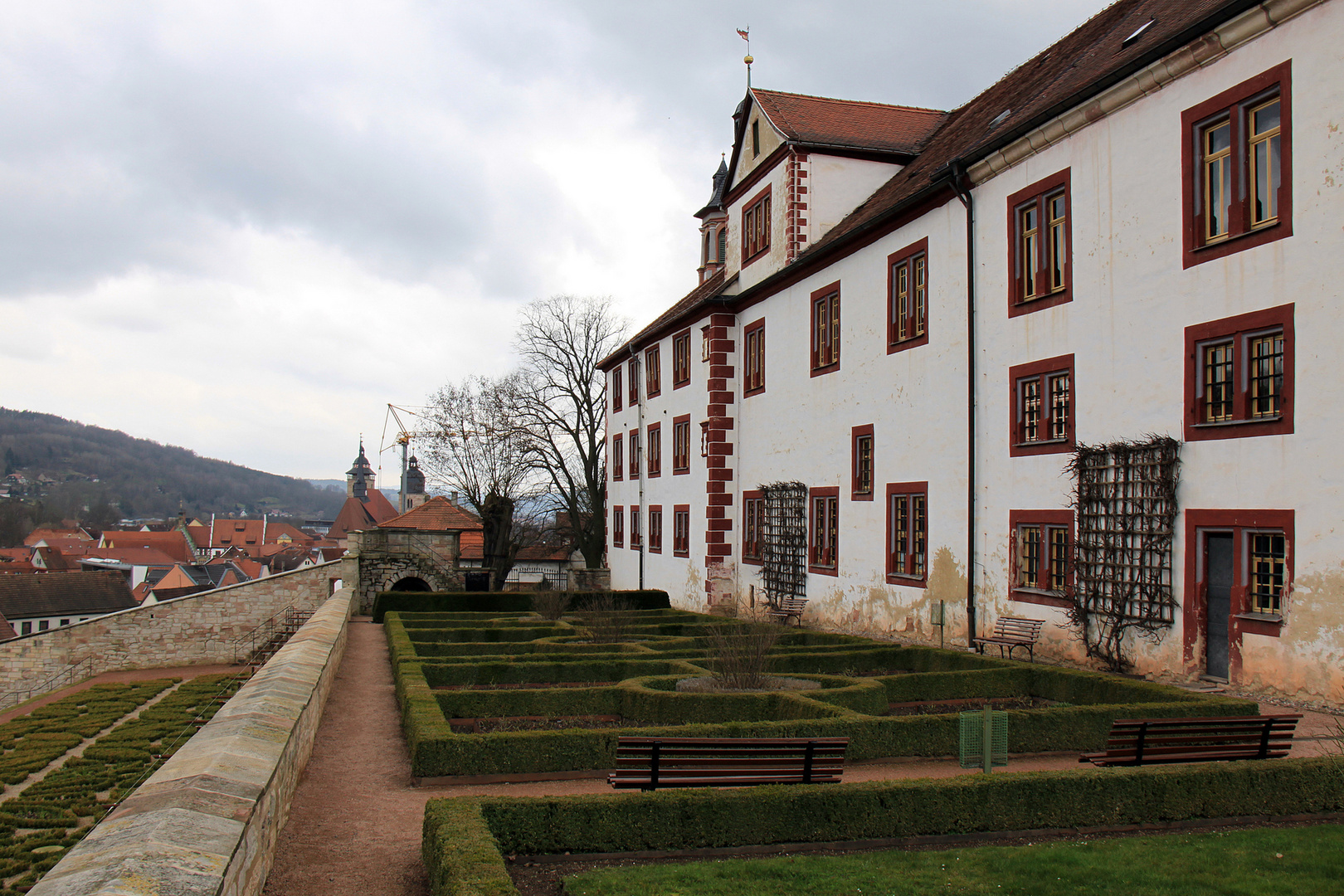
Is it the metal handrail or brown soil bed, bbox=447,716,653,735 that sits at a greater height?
brown soil bed, bbox=447,716,653,735

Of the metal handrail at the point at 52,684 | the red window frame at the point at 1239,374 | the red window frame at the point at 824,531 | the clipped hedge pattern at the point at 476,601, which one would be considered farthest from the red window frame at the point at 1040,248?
the metal handrail at the point at 52,684

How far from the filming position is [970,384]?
1798cm

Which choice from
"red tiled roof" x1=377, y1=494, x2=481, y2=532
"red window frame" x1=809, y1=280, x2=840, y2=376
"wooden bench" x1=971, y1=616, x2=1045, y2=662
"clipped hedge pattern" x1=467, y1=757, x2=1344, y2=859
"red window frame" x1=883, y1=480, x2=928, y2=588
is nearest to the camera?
"clipped hedge pattern" x1=467, y1=757, x2=1344, y2=859

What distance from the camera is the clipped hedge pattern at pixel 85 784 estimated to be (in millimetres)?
11812

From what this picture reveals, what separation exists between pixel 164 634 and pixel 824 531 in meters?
26.2

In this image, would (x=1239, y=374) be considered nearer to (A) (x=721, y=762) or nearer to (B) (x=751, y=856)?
(A) (x=721, y=762)

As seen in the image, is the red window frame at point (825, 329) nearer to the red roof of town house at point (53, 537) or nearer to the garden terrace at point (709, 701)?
Result: the garden terrace at point (709, 701)

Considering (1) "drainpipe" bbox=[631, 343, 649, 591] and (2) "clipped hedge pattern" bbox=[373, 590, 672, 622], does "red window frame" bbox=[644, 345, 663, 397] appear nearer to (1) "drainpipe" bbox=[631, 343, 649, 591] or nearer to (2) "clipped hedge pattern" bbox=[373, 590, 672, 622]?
(1) "drainpipe" bbox=[631, 343, 649, 591]

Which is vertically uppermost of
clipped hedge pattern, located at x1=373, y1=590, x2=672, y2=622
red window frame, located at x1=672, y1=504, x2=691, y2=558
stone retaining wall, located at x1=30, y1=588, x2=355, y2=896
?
red window frame, located at x1=672, y1=504, x2=691, y2=558

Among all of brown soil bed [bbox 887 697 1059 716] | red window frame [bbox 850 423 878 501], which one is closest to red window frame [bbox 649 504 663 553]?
red window frame [bbox 850 423 878 501]

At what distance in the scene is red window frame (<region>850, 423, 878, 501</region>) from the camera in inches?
846

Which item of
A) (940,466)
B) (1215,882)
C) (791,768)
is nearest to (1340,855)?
(1215,882)

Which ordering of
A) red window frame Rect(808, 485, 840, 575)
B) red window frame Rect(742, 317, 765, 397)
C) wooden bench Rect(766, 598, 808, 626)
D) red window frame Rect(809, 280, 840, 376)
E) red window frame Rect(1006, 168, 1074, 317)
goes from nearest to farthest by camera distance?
red window frame Rect(1006, 168, 1074, 317), red window frame Rect(808, 485, 840, 575), red window frame Rect(809, 280, 840, 376), wooden bench Rect(766, 598, 808, 626), red window frame Rect(742, 317, 765, 397)

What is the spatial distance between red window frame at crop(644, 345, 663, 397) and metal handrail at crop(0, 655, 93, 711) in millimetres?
22304
